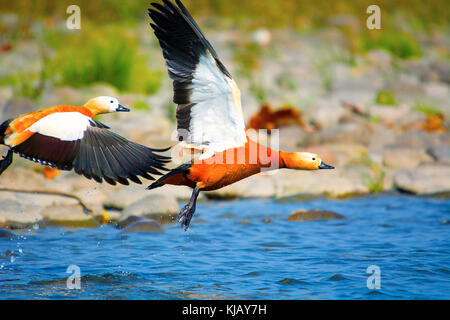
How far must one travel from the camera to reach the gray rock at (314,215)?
800cm

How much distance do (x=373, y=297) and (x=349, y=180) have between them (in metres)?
4.27

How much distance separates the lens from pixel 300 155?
6188 millimetres

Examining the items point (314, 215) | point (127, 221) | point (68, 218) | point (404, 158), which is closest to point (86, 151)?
point (127, 221)

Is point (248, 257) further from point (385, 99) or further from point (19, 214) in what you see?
point (385, 99)

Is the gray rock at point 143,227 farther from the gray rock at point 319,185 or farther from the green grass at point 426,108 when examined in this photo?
the green grass at point 426,108

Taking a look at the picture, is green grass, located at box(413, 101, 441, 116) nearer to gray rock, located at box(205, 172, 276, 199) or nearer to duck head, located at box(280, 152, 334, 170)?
gray rock, located at box(205, 172, 276, 199)

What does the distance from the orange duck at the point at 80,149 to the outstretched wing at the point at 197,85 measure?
672mm

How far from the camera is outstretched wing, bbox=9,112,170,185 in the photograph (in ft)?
18.1

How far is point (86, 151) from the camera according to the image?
558 cm

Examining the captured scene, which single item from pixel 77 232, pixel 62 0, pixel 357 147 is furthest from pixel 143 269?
pixel 62 0

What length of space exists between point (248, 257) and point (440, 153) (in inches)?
190

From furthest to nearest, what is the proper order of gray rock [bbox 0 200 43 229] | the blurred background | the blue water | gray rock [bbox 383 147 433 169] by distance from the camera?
gray rock [bbox 383 147 433 169]
the blurred background
gray rock [bbox 0 200 43 229]
the blue water

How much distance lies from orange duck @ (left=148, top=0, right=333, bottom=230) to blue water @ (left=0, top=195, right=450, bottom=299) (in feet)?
2.29

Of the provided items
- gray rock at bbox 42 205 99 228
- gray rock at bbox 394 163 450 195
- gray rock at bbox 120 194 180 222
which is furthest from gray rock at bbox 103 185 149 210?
gray rock at bbox 394 163 450 195
